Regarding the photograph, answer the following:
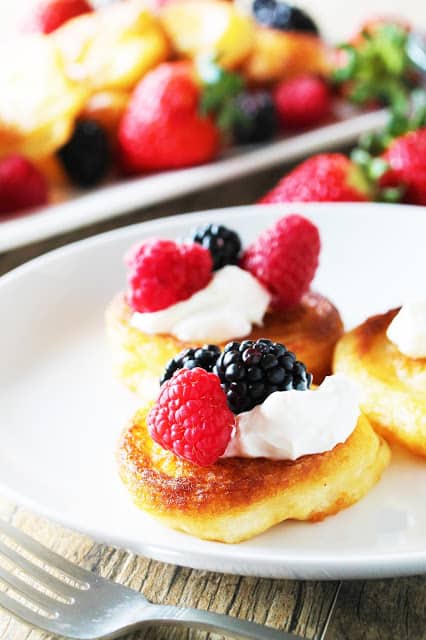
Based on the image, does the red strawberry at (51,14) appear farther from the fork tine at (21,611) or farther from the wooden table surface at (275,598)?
the fork tine at (21,611)

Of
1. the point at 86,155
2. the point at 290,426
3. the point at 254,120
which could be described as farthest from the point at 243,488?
the point at 254,120

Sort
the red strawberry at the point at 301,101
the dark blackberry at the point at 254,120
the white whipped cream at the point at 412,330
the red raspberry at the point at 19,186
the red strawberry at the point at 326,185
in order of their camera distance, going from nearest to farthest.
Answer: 1. the white whipped cream at the point at 412,330
2. the red strawberry at the point at 326,185
3. the red raspberry at the point at 19,186
4. the dark blackberry at the point at 254,120
5. the red strawberry at the point at 301,101

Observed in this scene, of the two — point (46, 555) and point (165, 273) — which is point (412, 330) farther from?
point (46, 555)

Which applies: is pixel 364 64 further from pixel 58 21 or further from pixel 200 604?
pixel 200 604

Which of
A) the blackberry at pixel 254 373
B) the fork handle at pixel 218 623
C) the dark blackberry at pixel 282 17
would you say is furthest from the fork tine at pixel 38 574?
the dark blackberry at pixel 282 17

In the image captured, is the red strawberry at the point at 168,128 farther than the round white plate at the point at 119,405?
Yes

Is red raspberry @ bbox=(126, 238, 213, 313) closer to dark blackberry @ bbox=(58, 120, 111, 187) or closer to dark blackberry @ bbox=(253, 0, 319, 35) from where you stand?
dark blackberry @ bbox=(58, 120, 111, 187)
